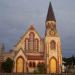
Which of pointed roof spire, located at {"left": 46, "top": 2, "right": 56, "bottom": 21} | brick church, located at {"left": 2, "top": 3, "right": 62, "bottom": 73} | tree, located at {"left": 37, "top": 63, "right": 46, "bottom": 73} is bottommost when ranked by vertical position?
tree, located at {"left": 37, "top": 63, "right": 46, "bottom": 73}

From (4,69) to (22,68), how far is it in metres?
4.38

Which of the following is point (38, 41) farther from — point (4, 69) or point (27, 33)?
point (4, 69)

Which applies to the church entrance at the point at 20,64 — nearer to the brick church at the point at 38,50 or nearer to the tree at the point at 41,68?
the brick church at the point at 38,50

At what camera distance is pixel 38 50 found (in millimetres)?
89000

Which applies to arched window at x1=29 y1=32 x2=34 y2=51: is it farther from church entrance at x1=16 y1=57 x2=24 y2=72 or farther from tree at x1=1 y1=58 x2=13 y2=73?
tree at x1=1 y1=58 x2=13 y2=73

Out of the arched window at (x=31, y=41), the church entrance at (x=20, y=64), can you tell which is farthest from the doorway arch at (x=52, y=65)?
the church entrance at (x=20, y=64)

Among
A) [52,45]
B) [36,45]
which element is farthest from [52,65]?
[36,45]

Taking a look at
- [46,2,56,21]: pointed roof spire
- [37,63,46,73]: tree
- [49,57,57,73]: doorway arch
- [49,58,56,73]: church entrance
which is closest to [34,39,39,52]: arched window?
[49,57,57,73]: doorway arch

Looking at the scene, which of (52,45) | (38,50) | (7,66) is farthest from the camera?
(52,45)

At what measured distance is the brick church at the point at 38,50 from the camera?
8612 centimetres

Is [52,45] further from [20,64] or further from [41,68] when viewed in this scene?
[20,64]

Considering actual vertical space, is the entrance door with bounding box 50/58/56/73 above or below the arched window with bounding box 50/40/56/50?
below

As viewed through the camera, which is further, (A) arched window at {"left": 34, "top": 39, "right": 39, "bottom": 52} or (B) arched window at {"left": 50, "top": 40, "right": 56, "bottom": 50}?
(A) arched window at {"left": 34, "top": 39, "right": 39, "bottom": 52}

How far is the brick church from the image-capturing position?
86.1 m
